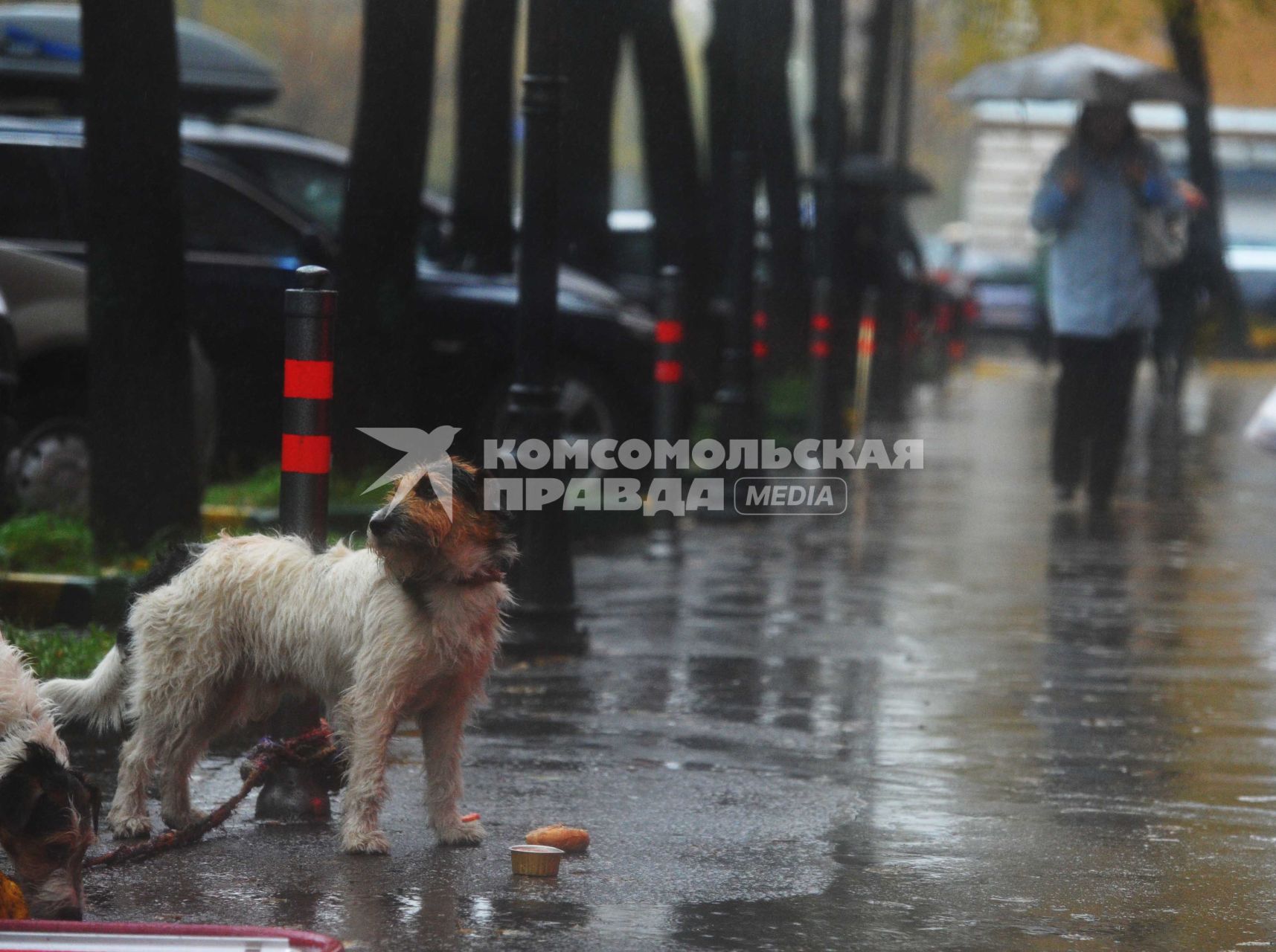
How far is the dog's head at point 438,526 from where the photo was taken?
16.1 feet

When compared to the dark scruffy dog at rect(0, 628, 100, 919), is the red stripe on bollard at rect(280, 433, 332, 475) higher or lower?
higher

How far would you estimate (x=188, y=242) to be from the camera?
1248cm

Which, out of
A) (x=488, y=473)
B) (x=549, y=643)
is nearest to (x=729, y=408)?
(x=549, y=643)

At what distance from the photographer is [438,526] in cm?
494

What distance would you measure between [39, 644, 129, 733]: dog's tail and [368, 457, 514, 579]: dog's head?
906mm

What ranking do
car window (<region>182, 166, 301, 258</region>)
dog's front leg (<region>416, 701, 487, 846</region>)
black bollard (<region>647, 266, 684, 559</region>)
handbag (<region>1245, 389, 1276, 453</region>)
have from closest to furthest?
dog's front leg (<region>416, 701, 487, 846</region>)
handbag (<region>1245, 389, 1276, 453</region>)
black bollard (<region>647, 266, 684, 559</region>)
car window (<region>182, 166, 301, 258</region>)

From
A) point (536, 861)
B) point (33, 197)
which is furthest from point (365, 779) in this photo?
point (33, 197)

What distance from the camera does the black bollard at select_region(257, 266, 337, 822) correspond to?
5.74m

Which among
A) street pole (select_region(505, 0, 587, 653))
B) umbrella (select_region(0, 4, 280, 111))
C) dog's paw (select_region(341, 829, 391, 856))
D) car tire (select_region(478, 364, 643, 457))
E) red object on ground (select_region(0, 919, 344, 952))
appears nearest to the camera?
red object on ground (select_region(0, 919, 344, 952))

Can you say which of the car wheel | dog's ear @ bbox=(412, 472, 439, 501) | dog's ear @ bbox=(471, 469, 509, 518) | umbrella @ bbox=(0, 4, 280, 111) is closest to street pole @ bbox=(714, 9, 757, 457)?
the car wheel

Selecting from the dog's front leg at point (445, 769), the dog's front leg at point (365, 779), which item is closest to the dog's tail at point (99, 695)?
the dog's front leg at point (365, 779)

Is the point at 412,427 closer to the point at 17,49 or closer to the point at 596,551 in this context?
the point at 596,551

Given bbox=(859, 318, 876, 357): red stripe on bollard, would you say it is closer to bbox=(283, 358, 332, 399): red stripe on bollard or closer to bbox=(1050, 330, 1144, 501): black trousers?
bbox=(1050, 330, 1144, 501): black trousers

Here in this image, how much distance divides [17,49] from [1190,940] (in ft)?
47.3
